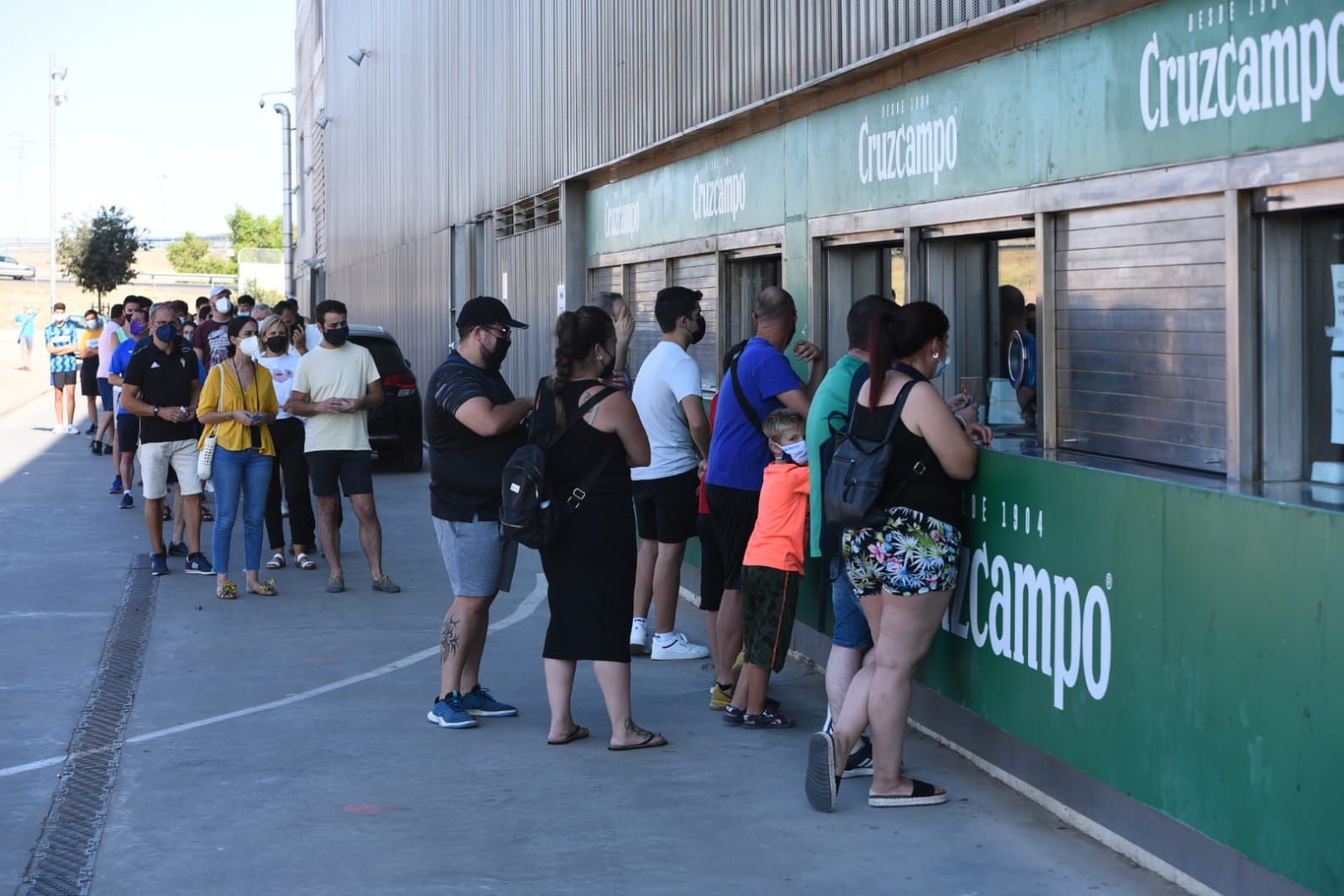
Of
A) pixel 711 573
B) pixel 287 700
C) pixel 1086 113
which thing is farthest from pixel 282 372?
pixel 1086 113

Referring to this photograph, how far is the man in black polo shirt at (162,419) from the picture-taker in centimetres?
1159

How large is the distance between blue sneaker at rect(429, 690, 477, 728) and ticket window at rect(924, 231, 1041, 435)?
Answer: 260 cm

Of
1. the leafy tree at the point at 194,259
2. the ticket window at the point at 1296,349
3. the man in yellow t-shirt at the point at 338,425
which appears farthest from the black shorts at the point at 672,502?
the leafy tree at the point at 194,259

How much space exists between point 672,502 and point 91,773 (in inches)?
120

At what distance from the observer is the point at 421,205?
82.6 ft

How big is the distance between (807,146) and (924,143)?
1.72 m

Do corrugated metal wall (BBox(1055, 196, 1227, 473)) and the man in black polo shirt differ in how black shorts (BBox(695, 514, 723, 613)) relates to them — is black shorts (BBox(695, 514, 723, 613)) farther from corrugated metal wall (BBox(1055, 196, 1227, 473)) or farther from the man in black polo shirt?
the man in black polo shirt

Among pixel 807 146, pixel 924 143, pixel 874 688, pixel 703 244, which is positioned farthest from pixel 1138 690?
pixel 703 244

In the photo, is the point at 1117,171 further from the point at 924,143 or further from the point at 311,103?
the point at 311,103

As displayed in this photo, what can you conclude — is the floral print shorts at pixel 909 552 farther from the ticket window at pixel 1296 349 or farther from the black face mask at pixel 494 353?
the black face mask at pixel 494 353

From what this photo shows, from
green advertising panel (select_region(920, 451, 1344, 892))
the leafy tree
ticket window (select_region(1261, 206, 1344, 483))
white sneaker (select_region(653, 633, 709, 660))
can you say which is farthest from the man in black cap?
the leafy tree

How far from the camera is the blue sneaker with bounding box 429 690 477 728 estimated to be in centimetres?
721

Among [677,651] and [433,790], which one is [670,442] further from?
[433,790]

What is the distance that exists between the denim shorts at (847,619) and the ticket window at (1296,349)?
5.58ft
